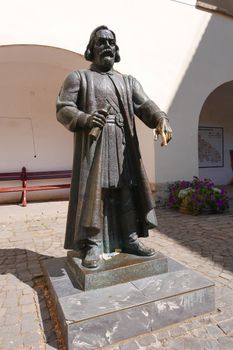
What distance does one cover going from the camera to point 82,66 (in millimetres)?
5773

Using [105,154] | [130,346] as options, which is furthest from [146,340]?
[105,154]

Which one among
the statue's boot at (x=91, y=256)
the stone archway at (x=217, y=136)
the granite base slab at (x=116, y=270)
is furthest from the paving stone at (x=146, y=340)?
the stone archway at (x=217, y=136)

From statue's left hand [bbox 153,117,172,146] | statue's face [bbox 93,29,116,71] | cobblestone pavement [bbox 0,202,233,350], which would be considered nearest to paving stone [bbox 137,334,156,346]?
cobblestone pavement [bbox 0,202,233,350]

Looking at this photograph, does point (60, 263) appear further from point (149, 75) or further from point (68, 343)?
point (149, 75)

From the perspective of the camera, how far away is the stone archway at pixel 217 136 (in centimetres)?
880

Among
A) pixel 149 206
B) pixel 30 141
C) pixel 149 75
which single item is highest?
pixel 149 75

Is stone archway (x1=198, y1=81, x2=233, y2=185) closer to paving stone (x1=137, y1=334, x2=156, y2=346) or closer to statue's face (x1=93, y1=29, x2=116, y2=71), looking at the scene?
statue's face (x1=93, y1=29, x2=116, y2=71)

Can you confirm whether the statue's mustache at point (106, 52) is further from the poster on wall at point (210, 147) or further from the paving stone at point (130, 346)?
the poster on wall at point (210, 147)

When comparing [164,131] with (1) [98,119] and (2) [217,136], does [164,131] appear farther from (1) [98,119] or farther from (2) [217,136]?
(2) [217,136]

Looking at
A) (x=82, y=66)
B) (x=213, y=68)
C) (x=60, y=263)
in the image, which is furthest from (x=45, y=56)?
(x=60, y=263)

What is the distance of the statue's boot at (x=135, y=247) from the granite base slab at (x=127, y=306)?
200 millimetres

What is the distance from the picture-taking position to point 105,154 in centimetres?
209

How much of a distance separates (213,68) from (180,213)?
10.9ft

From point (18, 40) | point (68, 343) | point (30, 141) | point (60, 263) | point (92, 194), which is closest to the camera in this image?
point (68, 343)
